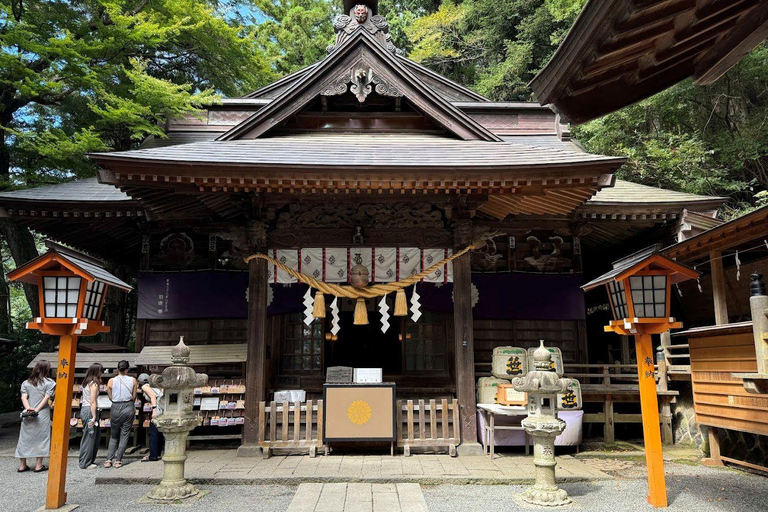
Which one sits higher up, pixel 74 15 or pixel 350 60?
pixel 74 15

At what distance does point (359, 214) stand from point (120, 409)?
4.81m

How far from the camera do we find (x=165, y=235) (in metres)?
10.2

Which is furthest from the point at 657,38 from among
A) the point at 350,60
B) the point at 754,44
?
the point at 350,60

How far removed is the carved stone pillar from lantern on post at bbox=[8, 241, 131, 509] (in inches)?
206

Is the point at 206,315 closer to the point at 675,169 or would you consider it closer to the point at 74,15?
the point at 74,15

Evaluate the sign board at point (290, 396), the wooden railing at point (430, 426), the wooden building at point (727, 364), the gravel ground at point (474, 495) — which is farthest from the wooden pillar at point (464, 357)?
the wooden building at point (727, 364)

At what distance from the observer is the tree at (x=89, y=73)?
10562 mm

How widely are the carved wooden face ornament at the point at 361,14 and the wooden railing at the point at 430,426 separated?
8.48 m

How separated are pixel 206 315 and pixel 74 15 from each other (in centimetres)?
882

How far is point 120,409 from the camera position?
24.4ft

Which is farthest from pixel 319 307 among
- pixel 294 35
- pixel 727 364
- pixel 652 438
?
pixel 294 35

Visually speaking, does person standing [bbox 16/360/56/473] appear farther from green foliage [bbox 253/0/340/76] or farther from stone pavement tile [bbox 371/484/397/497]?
green foliage [bbox 253/0/340/76]

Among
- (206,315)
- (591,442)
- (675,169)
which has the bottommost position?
(591,442)

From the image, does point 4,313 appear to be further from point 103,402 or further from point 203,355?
point 203,355
